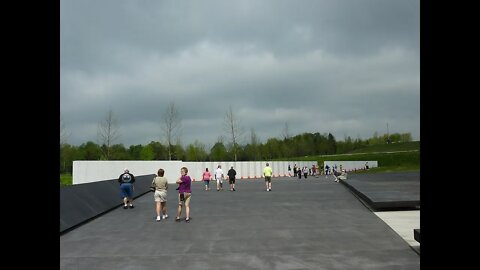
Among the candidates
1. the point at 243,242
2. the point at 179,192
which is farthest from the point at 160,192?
the point at 243,242

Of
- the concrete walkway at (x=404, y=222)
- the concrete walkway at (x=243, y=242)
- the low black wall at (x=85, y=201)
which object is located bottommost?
the concrete walkway at (x=243, y=242)

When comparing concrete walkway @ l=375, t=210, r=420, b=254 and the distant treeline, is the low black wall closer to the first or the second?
concrete walkway @ l=375, t=210, r=420, b=254

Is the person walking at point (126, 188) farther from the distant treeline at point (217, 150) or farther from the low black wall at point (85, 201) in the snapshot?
the distant treeline at point (217, 150)

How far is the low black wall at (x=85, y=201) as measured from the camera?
13.8 m

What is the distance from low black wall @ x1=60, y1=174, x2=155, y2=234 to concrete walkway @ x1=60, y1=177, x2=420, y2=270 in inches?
14.3

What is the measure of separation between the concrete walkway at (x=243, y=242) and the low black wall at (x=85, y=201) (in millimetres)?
363

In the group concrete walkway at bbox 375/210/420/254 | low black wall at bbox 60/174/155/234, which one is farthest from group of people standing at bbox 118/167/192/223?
concrete walkway at bbox 375/210/420/254

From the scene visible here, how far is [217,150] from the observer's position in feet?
306

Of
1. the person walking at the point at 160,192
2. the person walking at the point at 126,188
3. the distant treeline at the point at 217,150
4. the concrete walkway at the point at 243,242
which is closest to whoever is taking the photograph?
the concrete walkway at the point at 243,242

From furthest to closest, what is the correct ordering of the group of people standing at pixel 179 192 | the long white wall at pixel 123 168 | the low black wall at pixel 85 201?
the long white wall at pixel 123 168 < the group of people standing at pixel 179 192 < the low black wall at pixel 85 201

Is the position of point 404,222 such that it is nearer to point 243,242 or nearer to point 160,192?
point 243,242

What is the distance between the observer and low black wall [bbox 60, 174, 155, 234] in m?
13.8

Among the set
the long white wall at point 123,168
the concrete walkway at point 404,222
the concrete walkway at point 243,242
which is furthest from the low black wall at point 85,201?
the long white wall at point 123,168
